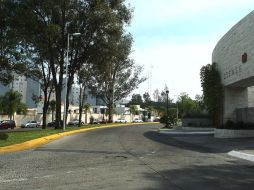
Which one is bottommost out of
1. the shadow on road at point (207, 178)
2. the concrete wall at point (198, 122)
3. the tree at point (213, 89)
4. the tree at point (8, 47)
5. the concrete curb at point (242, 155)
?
the shadow on road at point (207, 178)

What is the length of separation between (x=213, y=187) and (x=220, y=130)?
2188 cm

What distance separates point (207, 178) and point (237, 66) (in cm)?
2109

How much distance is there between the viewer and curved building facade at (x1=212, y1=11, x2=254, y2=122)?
29250 millimetres

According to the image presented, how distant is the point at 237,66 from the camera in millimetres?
31547

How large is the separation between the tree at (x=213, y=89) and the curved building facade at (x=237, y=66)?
0.65 m

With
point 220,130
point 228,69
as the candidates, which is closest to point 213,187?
point 220,130

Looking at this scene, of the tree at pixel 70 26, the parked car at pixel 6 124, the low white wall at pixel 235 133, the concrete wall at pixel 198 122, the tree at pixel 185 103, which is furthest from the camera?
the tree at pixel 185 103

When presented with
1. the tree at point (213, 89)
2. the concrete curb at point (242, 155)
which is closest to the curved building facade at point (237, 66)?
the tree at point (213, 89)

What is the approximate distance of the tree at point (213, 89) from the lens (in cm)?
3766

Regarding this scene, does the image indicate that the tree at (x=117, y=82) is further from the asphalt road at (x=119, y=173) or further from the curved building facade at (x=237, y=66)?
the asphalt road at (x=119, y=173)

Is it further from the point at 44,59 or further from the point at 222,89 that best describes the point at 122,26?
the point at 222,89

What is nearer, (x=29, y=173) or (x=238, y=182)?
(x=238, y=182)

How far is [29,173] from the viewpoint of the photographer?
39.8 feet

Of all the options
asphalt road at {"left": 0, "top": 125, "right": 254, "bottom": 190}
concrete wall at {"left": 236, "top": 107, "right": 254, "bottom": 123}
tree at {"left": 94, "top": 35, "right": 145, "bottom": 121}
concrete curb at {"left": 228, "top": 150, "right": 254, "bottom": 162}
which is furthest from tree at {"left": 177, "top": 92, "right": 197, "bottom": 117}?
asphalt road at {"left": 0, "top": 125, "right": 254, "bottom": 190}
